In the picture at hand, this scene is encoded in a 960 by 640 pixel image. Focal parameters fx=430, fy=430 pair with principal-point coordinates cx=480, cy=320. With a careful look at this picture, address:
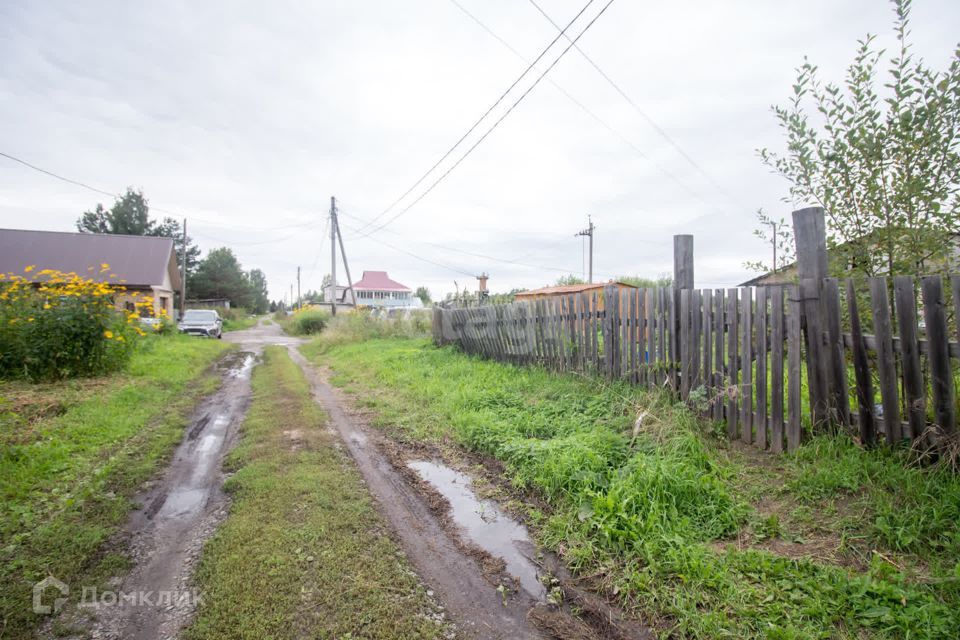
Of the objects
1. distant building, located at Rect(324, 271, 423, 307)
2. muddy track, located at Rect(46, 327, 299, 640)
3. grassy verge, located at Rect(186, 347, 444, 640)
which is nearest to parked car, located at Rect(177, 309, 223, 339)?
muddy track, located at Rect(46, 327, 299, 640)

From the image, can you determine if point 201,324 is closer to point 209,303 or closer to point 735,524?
point 735,524

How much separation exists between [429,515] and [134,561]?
1.91 m

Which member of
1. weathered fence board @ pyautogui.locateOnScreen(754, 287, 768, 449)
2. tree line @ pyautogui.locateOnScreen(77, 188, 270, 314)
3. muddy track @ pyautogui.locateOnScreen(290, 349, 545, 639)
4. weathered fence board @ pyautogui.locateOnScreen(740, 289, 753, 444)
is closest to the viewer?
muddy track @ pyautogui.locateOnScreen(290, 349, 545, 639)

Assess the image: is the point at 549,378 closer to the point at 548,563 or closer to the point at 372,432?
the point at 372,432

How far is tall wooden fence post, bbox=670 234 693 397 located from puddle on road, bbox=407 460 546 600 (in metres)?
2.70

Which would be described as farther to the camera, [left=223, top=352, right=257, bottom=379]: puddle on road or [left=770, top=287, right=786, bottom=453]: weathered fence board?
[left=223, top=352, right=257, bottom=379]: puddle on road

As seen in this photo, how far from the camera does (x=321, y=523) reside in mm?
3066

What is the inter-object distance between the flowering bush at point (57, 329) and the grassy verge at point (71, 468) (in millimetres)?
546

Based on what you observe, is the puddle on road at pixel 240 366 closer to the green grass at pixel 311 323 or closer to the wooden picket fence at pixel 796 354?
the wooden picket fence at pixel 796 354

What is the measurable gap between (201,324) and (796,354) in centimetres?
2402

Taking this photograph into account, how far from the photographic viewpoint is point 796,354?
378 centimetres

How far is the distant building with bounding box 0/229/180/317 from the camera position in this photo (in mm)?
24484

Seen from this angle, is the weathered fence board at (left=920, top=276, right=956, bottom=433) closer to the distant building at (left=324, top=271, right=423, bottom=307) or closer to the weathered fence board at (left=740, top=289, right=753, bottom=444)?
the weathered fence board at (left=740, top=289, right=753, bottom=444)

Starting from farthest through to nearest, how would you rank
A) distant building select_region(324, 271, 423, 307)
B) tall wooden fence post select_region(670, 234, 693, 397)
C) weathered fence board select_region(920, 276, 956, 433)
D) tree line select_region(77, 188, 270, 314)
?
1. distant building select_region(324, 271, 423, 307)
2. tree line select_region(77, 188, 270, 314)
3. tall wooden fence post select_region(670, 234, 693, 397)
4. weathered fence board select_region(920, 276, 956, 433)
